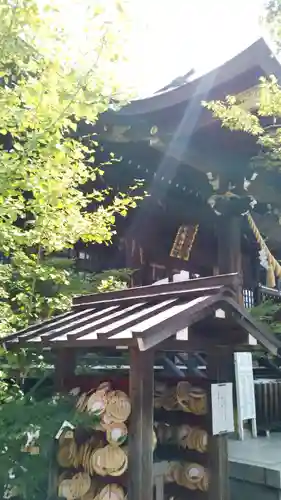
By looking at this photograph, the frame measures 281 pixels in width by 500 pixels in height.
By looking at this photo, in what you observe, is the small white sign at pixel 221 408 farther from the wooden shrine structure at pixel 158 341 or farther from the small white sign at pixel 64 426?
the small white sign at pixel 64 426

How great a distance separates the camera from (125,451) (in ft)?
10.9

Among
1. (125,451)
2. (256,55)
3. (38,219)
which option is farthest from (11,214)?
(256,55)

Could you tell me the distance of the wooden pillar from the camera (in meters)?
3.01

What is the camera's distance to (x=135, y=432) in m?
3.06

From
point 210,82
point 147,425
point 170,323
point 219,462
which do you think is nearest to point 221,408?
point 219,462

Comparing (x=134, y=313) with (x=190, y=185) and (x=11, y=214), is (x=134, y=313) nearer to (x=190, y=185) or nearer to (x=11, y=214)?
(x=11, y=214)

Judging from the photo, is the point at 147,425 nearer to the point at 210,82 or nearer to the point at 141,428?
the point at 141,428

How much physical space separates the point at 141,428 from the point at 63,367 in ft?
3.68

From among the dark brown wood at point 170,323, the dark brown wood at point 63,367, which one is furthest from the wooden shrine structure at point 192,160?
the dark brown wood at point 170,323

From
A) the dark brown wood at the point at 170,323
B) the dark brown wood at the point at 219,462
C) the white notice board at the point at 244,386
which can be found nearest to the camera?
the dark brown wood at the point at 170,323

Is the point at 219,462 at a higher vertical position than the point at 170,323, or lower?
lower

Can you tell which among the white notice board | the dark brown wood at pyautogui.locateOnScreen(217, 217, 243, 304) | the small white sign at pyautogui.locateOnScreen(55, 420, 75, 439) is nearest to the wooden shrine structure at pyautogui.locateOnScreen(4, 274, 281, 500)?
the small white sign at pyautogui.locateOnScreen(55, 420, 75, 439)

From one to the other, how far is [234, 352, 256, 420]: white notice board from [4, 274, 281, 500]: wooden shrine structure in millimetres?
1894

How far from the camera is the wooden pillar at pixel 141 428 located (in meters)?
3.01
